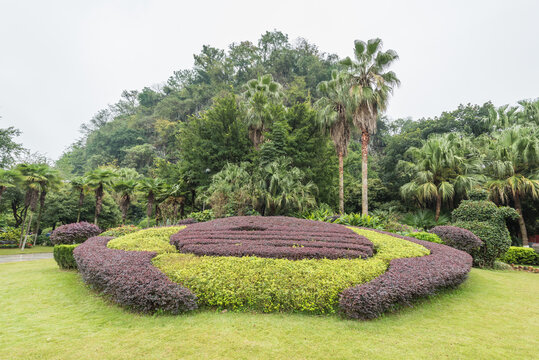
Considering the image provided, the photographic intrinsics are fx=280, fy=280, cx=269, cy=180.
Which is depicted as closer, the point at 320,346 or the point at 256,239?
the point at 320,346

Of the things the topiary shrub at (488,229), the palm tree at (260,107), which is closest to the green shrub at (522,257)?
the topiary shrub at (488,229)

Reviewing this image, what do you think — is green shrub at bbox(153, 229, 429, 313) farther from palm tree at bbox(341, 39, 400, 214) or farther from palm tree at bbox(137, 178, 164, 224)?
palm tree at bbox(137, 178, 164, 224)

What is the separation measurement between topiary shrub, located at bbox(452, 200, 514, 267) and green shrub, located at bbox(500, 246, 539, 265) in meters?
2.66

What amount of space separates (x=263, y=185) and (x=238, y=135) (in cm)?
509

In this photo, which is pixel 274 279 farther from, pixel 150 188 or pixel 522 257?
pixel 150 188

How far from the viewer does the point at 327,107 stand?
17.8m

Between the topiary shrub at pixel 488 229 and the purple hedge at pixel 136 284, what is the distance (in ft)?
31.5

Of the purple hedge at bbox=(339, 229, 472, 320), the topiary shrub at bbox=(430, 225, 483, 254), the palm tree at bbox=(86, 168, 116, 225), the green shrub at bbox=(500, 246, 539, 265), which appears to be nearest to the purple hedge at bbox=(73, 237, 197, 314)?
the purple hedge at bbox=(339, 229, 472, 320)

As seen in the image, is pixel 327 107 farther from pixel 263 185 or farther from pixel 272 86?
pixel 263 185

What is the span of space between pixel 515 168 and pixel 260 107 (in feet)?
49.4

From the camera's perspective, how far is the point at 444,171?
55.0 feet

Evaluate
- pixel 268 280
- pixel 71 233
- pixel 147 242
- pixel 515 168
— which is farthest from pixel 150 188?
pixel 515 168

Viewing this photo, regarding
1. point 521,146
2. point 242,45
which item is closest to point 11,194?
point 521,146

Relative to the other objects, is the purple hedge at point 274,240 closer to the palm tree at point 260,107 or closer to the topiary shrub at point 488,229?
the topiary shrub at point 488,229
